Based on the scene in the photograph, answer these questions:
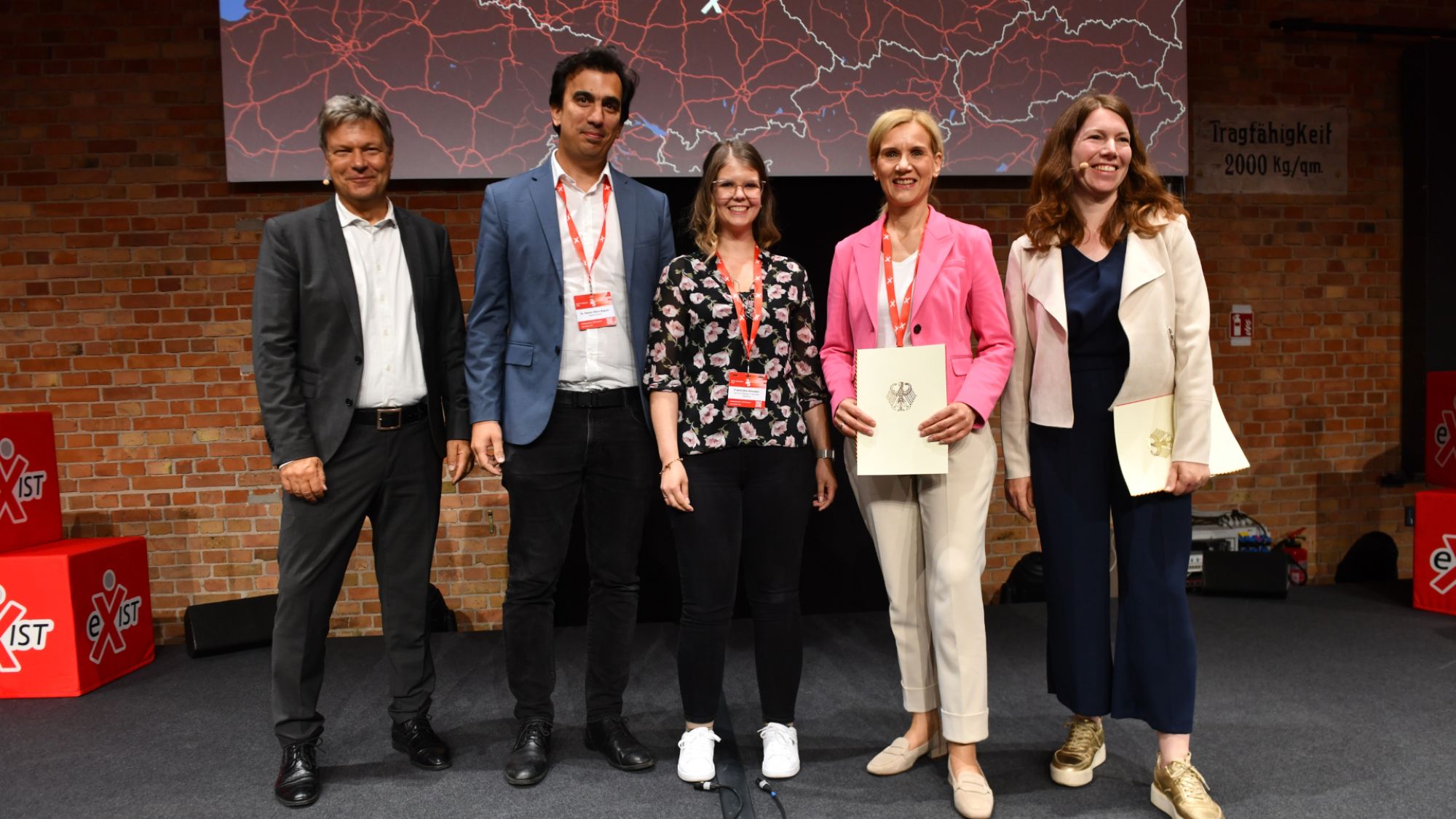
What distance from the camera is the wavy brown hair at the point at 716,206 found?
2230 millimetres

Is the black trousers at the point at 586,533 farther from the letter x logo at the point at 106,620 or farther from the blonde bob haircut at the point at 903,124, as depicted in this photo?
the letter x logo at the point at 106,620

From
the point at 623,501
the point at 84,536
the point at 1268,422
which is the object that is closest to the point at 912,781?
the point at 623,501

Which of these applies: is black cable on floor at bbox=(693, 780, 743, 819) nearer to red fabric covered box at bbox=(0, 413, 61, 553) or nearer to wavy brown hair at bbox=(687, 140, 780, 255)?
wavy brown hair at bbox=(687, 140, 780, 255)

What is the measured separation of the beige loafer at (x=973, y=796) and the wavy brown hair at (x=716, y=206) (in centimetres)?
148

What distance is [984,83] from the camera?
13.2ft

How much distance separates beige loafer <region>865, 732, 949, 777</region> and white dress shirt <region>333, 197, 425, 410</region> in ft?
5.40

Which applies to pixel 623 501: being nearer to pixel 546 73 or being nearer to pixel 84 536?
pixel 546 73

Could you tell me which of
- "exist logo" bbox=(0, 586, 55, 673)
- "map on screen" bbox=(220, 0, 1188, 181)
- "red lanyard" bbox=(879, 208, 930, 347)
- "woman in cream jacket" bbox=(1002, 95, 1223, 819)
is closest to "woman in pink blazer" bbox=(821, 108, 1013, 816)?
"red lanyard" bbox=(879, 208, 930, 347)

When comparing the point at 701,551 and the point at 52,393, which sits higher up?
the point at 52,393

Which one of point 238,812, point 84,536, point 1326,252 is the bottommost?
point 238,812

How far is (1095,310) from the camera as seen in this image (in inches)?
84.8

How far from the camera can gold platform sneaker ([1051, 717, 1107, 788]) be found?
232 cm

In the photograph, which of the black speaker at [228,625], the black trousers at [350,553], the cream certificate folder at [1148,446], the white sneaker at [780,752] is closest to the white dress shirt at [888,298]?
the cream certificate folder at [1148,446]

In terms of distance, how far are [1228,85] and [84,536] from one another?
600 cm
